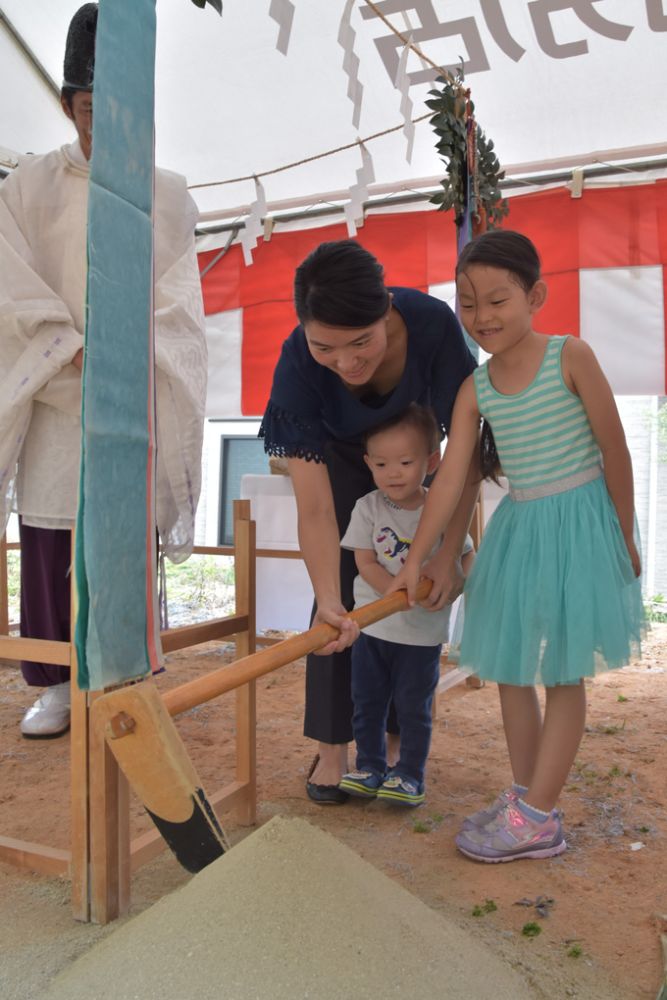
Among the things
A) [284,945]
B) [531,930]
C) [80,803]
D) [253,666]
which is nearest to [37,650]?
[80,803]

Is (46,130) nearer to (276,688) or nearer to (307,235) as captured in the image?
(307,235)

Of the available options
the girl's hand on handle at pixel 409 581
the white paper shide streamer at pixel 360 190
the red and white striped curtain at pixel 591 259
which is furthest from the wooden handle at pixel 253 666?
the red and white striped curtain at pixel 591 259

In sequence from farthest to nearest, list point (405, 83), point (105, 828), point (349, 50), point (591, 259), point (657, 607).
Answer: point (657, 607) < point (591, 259) < point (405, 83) < point (349, 50) < point (105, 828)

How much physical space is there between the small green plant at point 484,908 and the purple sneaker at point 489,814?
23 cm

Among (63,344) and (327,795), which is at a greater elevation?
(63,344)

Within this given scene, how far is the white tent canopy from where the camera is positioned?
2312 mm

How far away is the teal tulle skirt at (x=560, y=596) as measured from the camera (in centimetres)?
128

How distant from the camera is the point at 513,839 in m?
1.31

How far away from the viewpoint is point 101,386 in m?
0.80

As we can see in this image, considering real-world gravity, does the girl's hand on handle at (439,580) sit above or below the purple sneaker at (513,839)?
above

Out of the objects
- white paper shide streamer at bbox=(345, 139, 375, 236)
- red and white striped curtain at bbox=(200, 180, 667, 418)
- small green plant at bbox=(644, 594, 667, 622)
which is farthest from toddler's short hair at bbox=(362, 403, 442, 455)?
small green plant at bbox=(644, 594, 667, 622)

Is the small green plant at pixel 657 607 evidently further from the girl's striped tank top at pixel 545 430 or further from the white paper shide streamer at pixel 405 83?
the girl's striped tank top at pixel 545 430

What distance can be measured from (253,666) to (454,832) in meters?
0.78

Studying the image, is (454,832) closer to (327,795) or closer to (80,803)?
(327,795)
